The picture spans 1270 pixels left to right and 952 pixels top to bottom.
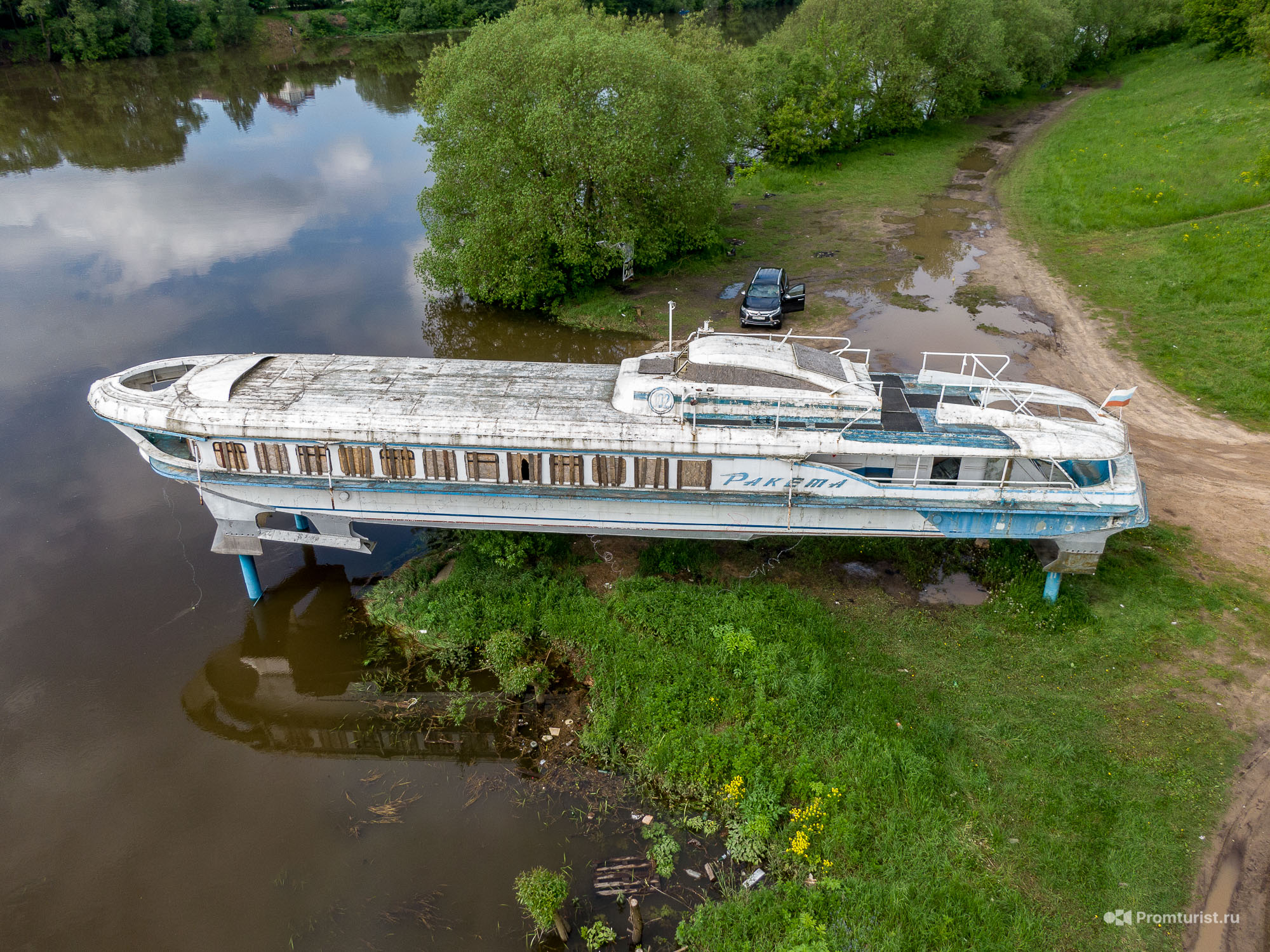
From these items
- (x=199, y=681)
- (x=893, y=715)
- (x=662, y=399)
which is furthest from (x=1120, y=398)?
(x=199, y=681)

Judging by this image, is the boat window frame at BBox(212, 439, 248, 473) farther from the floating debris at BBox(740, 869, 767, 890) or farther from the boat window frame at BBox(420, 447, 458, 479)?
the floating debris at BBox(740, 869, 767, 890)

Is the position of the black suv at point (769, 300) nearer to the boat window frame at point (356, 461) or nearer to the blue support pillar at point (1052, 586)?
the blue support pillar at point (1052, 586)

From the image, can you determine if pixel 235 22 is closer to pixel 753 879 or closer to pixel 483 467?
pixel 483 467

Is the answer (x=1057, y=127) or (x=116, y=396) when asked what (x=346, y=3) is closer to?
(x=1057, y=127)

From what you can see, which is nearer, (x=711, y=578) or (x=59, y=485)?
(x=711, y=578)

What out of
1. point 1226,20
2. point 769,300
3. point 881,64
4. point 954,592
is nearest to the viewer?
point 954,592

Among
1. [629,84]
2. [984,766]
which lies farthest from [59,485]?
[984,766]

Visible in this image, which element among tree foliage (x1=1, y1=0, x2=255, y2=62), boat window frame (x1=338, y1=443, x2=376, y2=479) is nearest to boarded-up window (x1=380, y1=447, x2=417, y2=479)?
boat window frame (x1=338, y1=443, x2=376, y2=479)
